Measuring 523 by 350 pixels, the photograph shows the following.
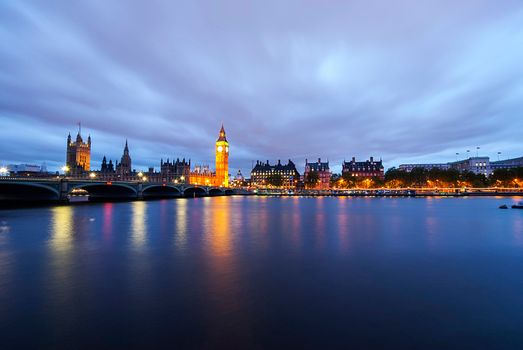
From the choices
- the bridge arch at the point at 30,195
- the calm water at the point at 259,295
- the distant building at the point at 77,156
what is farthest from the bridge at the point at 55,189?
the distant building at the point at 77,156

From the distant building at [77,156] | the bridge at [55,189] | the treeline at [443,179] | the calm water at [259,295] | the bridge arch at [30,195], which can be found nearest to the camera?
the calm water at [259,295]

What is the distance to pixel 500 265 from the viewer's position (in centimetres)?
1609

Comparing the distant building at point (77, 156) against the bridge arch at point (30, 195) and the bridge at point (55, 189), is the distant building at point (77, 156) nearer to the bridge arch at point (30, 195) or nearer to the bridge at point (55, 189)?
the bridge at point (55, 189)

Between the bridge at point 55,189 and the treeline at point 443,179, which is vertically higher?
the treeline at point 443,179

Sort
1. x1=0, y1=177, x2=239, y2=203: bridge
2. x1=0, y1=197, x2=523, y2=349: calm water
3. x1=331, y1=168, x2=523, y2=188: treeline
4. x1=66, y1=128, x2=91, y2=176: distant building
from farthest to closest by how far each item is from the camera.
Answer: x1=66, y1=128, x2=91, y2=176: distant building, x1=331, y1=168, x2=523, y2=188: treeline, x1=0, y1=177, x2=239, y2=203: bridge, x1=0, y1=197, x2=523, y2=349: calm water

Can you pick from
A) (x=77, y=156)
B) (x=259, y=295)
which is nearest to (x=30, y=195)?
(x=259, y=295)

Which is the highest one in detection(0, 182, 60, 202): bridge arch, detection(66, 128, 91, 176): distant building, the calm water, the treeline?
detection(66, 128, 91, 176): distant building

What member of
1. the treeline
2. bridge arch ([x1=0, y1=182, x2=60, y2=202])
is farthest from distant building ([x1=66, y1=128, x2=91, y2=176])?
the treeline

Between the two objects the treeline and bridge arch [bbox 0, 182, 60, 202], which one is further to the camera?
the treeline

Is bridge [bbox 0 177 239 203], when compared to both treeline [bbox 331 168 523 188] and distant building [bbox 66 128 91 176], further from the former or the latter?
treeline [bbox 331 168 523 188]

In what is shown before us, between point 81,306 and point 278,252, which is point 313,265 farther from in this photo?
point 81,306

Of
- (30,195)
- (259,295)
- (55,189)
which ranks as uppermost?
(55,189)

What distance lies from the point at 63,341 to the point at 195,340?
333cm

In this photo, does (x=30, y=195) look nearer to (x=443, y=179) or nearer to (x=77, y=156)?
(x=77, y=156)
